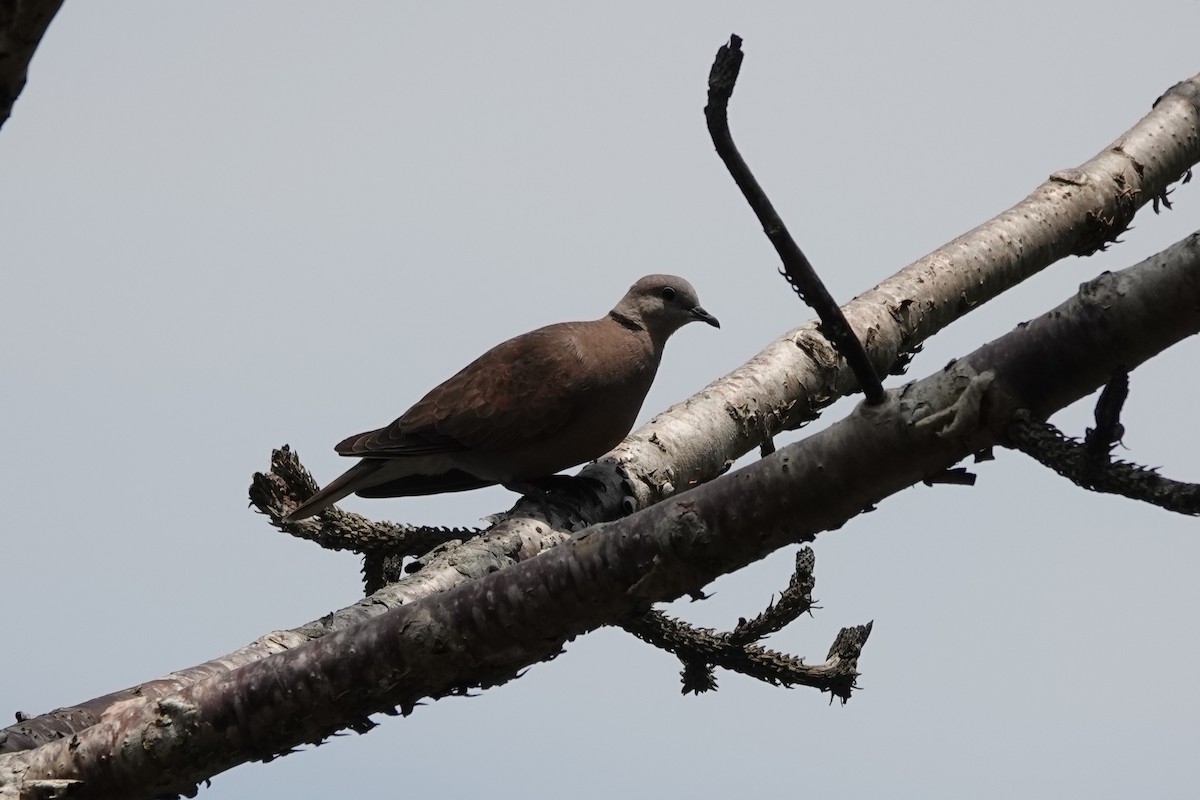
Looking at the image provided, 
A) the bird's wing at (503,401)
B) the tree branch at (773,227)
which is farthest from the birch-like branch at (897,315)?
the tree branch at (773,227)

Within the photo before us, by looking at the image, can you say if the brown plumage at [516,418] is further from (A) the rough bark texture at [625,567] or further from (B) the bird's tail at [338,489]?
(A) the rough bark texture at [625,567]

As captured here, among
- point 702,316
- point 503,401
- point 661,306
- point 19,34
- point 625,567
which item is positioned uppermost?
point 19,34

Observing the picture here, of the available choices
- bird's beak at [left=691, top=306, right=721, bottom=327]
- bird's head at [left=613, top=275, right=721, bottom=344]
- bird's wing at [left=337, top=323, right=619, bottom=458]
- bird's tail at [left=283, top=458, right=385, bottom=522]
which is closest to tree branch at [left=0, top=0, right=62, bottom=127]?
bird's tail at [left=283, top=458, right=385, bottom=522]

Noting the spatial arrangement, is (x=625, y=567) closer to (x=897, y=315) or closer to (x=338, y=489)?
(x=897, y=315)

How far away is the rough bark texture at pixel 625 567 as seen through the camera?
202 centimetres

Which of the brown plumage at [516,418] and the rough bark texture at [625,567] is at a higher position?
the brown plumage at [516,418]

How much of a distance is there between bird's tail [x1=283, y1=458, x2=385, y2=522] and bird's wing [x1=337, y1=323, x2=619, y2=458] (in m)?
0.06

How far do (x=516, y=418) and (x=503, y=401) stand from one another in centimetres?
13

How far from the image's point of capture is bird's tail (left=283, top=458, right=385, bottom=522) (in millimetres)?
4607

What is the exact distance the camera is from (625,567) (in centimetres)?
232

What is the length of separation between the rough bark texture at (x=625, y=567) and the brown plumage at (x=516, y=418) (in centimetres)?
234

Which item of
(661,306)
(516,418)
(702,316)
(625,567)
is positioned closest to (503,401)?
(516,418)

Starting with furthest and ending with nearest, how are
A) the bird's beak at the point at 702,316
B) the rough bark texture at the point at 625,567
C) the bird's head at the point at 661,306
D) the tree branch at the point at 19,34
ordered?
the bird's beak at the point at 702,316 → the bird's head at the point at 661,306 → the rough bark texture at the point at 625,567 → the tree branch at the point at 19,34

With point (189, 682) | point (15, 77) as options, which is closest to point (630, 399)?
point (189, 682)
